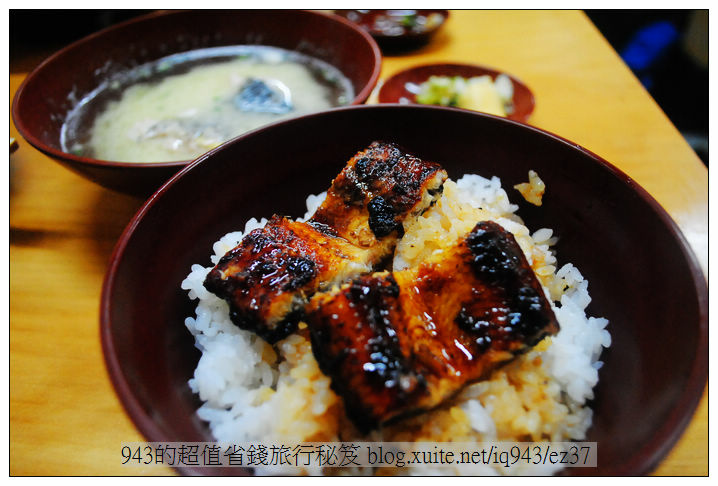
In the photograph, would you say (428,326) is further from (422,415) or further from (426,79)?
(426,79)

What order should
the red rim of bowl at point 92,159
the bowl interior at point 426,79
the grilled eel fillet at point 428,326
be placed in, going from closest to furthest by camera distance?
the grilled eel fillet at point 428,326
the red rim of bowl at point 92,159
the bowl interior at point 426,79

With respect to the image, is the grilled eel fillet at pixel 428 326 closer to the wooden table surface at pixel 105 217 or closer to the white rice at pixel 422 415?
the white rice at pixel 422 415

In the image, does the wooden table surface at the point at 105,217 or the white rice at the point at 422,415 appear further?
the wooden table surface at the point at 105,217

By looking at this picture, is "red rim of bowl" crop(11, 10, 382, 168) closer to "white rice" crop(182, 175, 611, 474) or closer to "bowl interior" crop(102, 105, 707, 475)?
"bowl interior" crop(102, 105, 707, 475)

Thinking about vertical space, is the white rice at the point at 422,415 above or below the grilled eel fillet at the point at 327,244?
below

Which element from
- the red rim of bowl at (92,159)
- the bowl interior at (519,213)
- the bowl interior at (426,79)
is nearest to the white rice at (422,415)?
the bowl interior at (519,213)

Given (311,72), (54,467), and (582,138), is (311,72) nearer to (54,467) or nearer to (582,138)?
(582,138)
